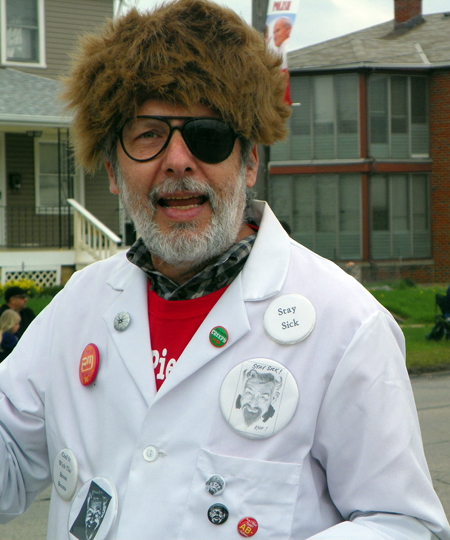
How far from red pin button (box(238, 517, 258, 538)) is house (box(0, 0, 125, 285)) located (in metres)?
14.4

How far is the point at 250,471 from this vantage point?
1840mm

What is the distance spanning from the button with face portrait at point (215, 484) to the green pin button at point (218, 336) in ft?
1.08

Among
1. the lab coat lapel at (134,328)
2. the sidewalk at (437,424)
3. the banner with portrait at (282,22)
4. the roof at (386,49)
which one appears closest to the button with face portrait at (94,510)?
the lab coat lapel at (134,328)

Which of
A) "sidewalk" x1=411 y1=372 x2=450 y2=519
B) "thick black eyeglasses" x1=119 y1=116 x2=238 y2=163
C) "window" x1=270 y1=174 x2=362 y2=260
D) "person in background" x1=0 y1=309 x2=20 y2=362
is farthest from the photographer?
"window" x1=270 y1=174 x2=362 y2=260

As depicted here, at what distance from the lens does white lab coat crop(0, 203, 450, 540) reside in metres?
1.77

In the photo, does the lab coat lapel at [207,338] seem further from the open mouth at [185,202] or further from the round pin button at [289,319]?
the open mouth at [185,202]

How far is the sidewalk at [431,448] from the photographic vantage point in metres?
5.00

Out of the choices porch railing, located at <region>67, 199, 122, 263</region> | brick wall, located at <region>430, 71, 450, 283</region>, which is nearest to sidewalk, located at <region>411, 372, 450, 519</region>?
porch railing, located at <region>67, 199, 122, 263</region>

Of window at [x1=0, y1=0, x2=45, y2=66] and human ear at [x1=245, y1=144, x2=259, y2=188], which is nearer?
human ear at [x1=245, y1=144, x2=259, y2=188]

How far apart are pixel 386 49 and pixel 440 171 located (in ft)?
15.1

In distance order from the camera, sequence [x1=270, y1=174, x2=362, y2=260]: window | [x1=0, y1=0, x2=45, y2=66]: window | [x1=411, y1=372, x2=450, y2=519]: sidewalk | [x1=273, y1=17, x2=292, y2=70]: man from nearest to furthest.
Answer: [x1=411, y1=372, x2=450, y2=519]: sidewalk, [x1=273, y1=17, x2=292, y2=70]: man, [x1=0, y1=0, x2=45, y2=66]: window, [x1=270, y1=174, x2=362, y2=260]: window

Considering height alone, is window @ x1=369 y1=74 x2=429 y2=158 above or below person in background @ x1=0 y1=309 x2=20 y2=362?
above

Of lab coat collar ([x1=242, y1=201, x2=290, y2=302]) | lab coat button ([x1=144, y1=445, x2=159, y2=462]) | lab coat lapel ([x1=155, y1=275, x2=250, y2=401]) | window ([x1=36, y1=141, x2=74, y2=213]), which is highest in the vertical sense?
window ([x1=36, y1=141, x2=74, y2=213])

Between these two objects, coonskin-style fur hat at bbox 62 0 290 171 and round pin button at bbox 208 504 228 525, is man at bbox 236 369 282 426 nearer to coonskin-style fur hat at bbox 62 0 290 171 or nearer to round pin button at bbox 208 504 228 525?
round pin button at bbox 208 504 228 525
